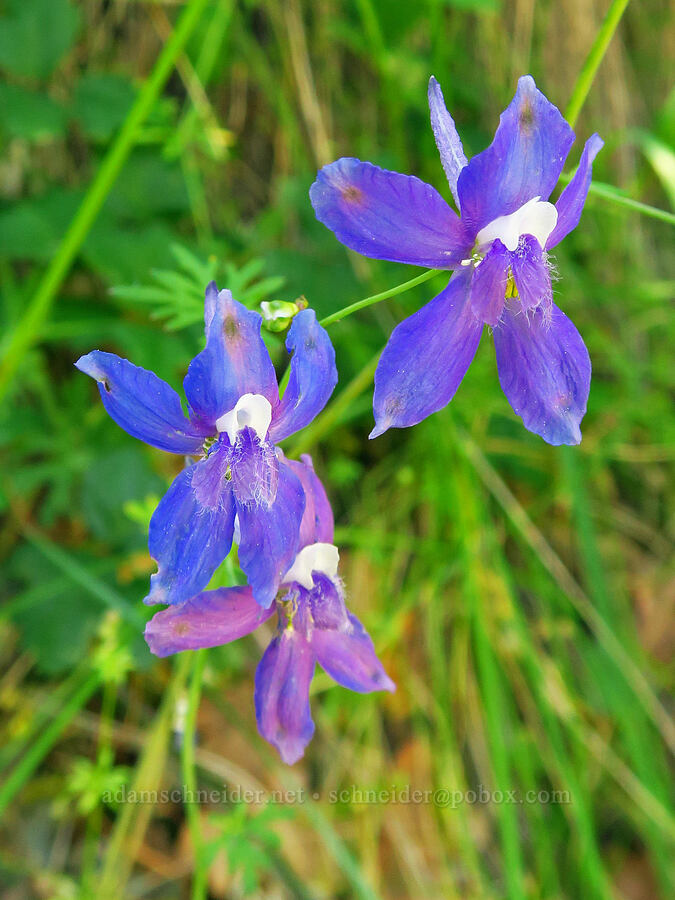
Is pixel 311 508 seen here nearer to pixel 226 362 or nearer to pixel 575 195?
pixel 226 362

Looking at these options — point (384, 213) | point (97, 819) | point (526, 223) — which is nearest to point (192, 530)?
point (384, 213)

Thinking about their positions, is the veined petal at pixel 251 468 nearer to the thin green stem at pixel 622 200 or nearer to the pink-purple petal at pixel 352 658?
the pink-purple petal at pixel 352 658

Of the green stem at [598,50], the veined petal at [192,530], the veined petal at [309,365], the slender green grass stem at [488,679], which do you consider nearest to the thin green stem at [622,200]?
the green stem at [598,50]

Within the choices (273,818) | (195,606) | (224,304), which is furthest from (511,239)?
(273,818)

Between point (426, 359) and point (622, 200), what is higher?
point (622, 200)

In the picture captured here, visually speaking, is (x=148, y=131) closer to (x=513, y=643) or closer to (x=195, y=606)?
(x=195, y=606)

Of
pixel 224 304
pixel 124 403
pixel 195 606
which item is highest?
pixel 224 304
